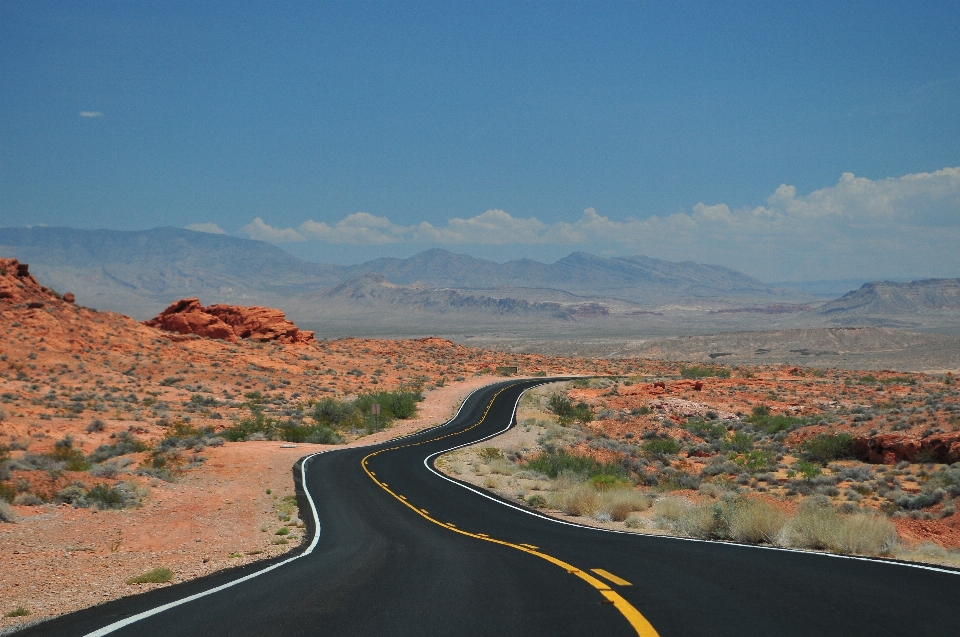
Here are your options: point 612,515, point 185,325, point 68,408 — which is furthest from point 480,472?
point 185,325

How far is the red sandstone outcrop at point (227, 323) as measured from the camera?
2694 inches

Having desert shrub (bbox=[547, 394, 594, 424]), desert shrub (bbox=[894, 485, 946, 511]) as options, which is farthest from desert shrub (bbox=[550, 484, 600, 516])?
desert shrub (bbox=[547, 394, 594, 424])

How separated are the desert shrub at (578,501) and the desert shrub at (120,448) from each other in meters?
16.8

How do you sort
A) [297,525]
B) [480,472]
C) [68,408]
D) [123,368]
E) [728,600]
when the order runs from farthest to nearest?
[123,368]
[68,408]
[480,472]
[297,525]
[728,600]

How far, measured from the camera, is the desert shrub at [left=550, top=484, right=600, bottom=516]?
58.0ft

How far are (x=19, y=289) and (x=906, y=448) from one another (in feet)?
201

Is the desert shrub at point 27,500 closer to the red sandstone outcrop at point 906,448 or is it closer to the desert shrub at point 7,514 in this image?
the desert shrub at point 7,514

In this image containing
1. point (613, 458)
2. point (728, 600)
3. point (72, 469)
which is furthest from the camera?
point (613, 458)

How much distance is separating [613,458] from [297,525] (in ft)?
57.6

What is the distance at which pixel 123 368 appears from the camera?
5206cm

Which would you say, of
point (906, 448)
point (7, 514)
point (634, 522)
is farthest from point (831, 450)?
point (7, 514)

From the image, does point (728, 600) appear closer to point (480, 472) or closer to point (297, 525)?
point (297, 525)

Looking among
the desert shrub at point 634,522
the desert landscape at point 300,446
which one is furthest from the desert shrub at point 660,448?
the desert shrub at point 634,522

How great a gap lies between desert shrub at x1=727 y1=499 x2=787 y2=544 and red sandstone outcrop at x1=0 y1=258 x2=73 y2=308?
57.0 m
